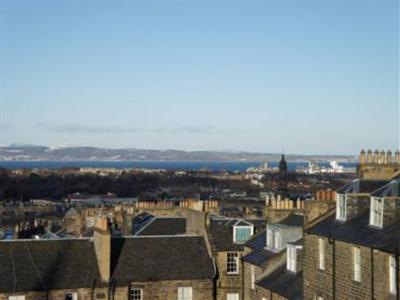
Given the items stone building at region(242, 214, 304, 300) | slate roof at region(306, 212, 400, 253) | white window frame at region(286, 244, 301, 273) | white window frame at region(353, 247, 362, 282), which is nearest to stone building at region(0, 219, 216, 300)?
stone building at region(242, 214, 304, 300)

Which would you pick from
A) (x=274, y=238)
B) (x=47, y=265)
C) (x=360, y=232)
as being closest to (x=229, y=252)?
(x=274, y=238)

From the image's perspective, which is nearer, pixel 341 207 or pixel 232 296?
pixel 341 207

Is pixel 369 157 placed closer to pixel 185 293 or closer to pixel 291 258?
pixel 291 258

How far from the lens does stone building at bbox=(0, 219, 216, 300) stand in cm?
3300

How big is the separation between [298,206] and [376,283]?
16.9 metres

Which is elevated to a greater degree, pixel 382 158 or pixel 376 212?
pixel 382 158

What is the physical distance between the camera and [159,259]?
120 feet

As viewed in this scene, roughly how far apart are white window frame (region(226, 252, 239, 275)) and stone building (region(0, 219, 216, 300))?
0.97m

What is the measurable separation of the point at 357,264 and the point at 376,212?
188cm

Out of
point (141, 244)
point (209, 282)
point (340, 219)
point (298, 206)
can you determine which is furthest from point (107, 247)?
point (340, 219)

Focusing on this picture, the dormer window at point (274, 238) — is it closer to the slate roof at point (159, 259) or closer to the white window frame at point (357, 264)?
the slate roof at point (159, 259)

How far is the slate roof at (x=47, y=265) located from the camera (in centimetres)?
3278

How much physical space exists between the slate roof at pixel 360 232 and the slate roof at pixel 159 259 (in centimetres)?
1117

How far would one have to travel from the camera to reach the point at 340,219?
2534 cm
